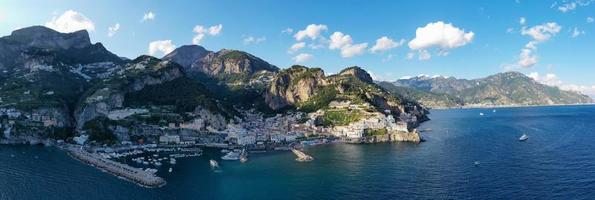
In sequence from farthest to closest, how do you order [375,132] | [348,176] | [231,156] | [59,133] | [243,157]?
[375,132] < [59,133] < [231,156] < [243,157] < [348,176]

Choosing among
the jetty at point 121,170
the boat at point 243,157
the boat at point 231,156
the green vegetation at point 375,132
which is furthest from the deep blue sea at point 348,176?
the green vegetation at point 375,132

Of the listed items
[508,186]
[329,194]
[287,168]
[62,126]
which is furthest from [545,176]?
[62,126]

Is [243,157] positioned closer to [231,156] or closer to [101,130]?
[231,156]

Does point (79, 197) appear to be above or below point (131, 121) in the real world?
below

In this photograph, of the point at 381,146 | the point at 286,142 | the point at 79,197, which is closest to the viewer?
the point at 79,197

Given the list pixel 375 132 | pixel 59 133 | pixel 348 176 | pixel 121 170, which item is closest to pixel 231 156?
pixel 121 170

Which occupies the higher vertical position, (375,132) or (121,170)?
(375,132)

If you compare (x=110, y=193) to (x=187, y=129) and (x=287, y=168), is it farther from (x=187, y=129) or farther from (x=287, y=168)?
(x=187, y=129)

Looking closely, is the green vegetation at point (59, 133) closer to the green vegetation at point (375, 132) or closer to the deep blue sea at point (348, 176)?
the deep blue sea at point (348, 176)
